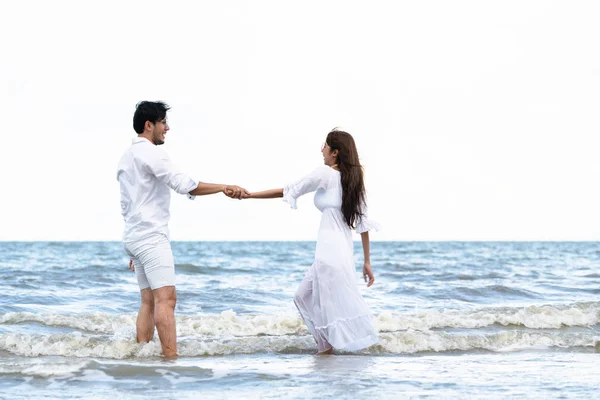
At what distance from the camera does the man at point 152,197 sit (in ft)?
18.2

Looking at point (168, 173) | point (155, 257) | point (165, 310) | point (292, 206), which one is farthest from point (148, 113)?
point (165, 310)

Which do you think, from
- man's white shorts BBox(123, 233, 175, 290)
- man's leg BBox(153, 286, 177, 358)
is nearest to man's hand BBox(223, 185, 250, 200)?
man's white shorts BBox(123, 233, 175, 290)

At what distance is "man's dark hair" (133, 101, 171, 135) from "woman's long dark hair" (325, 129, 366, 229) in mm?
1475

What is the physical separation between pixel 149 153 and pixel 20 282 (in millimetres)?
9953

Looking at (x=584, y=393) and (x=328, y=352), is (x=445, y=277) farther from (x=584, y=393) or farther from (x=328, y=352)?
(x=584, y=393)

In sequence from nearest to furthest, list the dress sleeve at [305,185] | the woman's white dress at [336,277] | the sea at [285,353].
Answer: the sea at [285,353] → the dress sleeve at [305,185] → the woman's white dress at [336,277]

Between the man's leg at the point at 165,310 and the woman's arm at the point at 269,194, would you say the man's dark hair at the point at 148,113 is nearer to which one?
the woman's arm at the point at 269,194

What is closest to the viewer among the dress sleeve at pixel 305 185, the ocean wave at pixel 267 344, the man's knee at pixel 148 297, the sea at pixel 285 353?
the sea at pixel 285 353

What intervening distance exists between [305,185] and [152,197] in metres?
1.28

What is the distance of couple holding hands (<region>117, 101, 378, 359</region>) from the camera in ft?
18.3

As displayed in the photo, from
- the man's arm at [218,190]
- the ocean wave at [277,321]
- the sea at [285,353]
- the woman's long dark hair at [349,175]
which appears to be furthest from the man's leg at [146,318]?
the ocean wave at [277,321]

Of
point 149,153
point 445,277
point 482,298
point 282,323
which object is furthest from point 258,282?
point 149,153

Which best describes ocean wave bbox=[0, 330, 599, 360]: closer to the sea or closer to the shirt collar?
the sea

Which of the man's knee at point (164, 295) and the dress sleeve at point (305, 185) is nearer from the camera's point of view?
the man's knee at point (164, 295)
